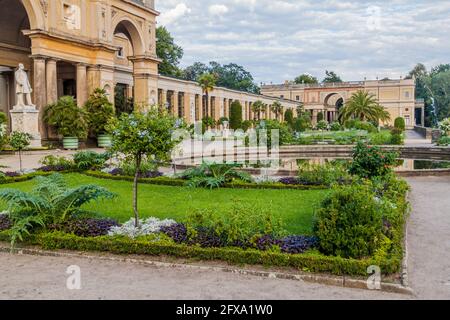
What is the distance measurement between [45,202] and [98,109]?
20.8 m

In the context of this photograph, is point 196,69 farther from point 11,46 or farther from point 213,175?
point 213,175

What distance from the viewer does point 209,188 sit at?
11.4 m

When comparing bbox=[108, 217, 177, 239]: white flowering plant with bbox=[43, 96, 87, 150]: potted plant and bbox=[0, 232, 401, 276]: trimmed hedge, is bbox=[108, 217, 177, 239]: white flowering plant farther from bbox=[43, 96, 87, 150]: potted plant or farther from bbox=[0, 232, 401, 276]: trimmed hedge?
bbox=[43, 96, 87, 150]: potted plant

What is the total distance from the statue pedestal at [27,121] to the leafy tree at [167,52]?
26.9 m

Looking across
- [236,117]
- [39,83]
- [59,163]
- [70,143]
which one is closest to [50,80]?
[39,83]

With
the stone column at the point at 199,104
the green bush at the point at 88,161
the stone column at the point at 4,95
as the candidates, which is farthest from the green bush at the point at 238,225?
the stone column at the point at 199,104

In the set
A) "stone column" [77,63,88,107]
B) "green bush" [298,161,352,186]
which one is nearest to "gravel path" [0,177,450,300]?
"green bush" [298,161,352,186]

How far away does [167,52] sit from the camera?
5038 centimetres

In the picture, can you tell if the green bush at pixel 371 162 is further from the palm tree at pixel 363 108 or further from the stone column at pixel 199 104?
the palm tree at pixel 363 108

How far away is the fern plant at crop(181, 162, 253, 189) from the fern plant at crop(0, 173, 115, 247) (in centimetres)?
440

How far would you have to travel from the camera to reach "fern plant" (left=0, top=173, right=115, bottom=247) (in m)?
6.62

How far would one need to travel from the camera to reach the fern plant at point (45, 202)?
6.62m

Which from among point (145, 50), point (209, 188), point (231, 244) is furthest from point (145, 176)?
point (145, 50)
